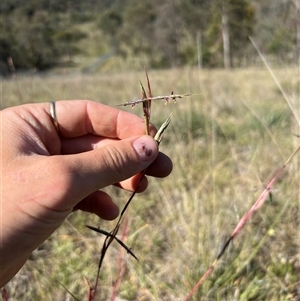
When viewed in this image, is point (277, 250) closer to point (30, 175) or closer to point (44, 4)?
point (30, 175)

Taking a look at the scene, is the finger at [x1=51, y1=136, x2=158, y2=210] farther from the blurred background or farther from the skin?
the blurred background

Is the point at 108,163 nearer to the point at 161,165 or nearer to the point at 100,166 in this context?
the point at 100,166

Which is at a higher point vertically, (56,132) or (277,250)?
(56,132)

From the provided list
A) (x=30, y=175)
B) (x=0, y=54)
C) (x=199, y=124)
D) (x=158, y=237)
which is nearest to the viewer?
(x=30, y=175)

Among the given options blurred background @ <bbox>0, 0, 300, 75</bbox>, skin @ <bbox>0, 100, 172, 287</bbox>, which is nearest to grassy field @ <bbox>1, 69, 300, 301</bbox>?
skin @ <bbox>0, 100, 172, 287</bbox>

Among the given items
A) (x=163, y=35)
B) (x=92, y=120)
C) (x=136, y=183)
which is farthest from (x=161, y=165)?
(x=163, y=35)

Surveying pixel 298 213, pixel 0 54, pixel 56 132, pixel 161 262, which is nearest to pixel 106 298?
pixel 161 262

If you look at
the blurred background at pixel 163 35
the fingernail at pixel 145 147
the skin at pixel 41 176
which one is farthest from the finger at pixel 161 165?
the blurred background at pixel 163 35

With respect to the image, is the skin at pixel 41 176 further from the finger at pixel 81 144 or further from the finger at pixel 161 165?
the finger at pixel 81 144

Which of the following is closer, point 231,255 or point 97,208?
point 97,208

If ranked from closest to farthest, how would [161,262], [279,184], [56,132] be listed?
[56,132]
[161,262]
[279,184]
